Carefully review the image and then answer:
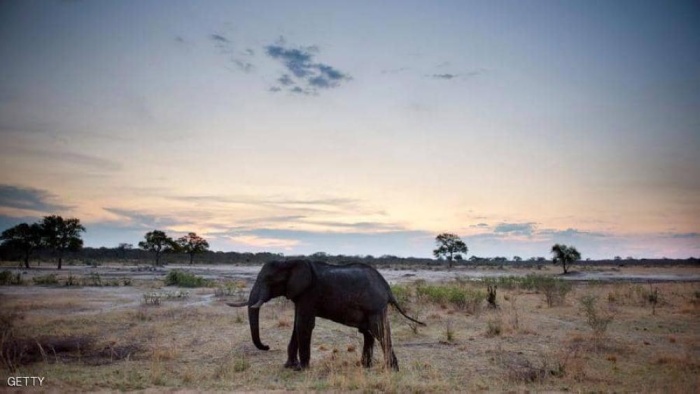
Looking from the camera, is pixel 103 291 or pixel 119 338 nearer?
pixel 119 338

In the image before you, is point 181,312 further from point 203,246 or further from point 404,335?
point 203,246

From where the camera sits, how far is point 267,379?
32.4 feet

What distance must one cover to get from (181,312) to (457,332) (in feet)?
35.4

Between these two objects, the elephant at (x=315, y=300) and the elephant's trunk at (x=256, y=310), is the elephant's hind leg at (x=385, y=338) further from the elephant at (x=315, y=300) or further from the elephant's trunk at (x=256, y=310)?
the elephant's trunk at (x=256, y=310)

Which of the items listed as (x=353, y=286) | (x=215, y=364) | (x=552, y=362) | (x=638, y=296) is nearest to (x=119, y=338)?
(x=215, y=364)

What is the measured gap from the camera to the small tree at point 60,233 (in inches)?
2153

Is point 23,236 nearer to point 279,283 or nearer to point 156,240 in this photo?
point 156,240

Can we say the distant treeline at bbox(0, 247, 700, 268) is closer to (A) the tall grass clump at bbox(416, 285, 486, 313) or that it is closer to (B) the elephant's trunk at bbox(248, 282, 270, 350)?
(A) the tall grass clump at bbox(416, 285, 486, 313)

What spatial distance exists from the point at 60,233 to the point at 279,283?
55.2 metres

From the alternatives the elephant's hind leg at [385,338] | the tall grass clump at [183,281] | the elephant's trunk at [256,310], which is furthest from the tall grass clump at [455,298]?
the tall grass clump at [183,281]

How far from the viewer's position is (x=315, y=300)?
10578mm

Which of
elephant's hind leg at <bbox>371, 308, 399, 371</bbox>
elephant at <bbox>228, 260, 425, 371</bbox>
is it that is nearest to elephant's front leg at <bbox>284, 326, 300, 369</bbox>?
elephant at <bbox>228, 260, 425, 371</bbox>

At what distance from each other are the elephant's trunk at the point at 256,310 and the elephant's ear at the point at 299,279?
0.58 meters

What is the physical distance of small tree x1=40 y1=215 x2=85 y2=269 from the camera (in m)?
54.7
